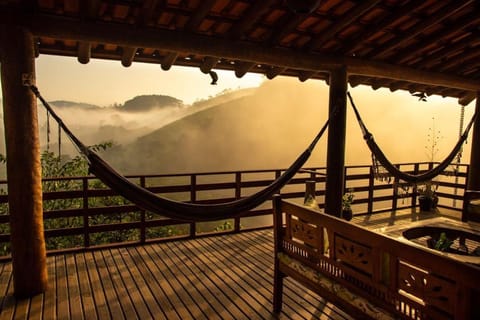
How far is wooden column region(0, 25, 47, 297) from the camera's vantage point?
7.39 feet

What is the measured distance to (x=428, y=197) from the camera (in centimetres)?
550

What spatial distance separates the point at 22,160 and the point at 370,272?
244cm

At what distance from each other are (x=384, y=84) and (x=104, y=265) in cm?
435

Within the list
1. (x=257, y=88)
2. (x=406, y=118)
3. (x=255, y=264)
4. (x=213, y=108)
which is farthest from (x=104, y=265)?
(x=213, y=108)

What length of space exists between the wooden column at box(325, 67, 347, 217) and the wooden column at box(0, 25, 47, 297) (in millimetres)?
2746

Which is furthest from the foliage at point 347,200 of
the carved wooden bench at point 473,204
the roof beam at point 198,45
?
the roof beam at point 198,45

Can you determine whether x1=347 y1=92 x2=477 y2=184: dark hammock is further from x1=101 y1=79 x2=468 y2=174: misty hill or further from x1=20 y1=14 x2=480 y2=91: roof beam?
x1=101 y1=79 x2=468 y2=174: misty hill

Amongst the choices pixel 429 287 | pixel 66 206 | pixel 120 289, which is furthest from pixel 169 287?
pixel 66 206

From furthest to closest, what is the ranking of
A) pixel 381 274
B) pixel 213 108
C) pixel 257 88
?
1. pixel 213 108
2. pixel 257 88
3. pixel 381 274

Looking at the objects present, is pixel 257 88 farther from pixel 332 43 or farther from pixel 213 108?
pixel 332 43

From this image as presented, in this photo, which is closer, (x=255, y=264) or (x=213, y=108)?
(x=255, y=264)

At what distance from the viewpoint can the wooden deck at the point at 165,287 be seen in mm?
2254

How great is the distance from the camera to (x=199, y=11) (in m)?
2.49

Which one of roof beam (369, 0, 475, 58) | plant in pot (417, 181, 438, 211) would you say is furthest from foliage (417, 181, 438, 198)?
roof beam (369, 0, 475, 58)
